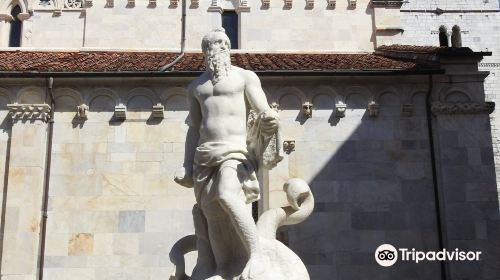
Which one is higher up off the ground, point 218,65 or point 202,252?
point 218,65

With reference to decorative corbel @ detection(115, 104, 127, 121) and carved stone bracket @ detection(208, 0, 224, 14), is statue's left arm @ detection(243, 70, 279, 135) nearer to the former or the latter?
decorative corbel @ detection(115, 104, 127, 121)

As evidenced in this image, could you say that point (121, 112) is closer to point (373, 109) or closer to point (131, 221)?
point (131, 221)

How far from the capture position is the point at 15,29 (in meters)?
19.4

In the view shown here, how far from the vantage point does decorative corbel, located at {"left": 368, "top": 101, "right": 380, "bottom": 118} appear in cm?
1435

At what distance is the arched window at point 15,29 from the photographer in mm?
19219

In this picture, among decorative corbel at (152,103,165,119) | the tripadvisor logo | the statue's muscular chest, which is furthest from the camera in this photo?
decorative corbel at (152,103,165,119)

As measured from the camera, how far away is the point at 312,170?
14.1 m

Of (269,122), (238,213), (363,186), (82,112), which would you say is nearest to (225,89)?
(269,122)

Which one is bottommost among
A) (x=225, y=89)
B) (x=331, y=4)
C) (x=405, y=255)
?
(x=405, y=255)

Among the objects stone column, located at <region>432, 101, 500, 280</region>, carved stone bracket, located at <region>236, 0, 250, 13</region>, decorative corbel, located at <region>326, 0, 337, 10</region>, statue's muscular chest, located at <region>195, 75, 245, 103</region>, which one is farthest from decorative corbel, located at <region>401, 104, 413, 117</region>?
statue's muscular chest, located at <region>195, 75, 245, 103</region>

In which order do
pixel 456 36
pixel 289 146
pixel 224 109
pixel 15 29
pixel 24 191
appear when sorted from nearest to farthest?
pixel 224 109, pixel 24 191, pixel 289 146, pixel 15 29, pixel 456 36

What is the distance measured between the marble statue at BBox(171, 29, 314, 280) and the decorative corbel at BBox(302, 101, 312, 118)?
252 inches

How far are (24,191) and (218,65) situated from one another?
7.47 metres

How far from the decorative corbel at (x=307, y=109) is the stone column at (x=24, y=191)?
5462 millimetres
